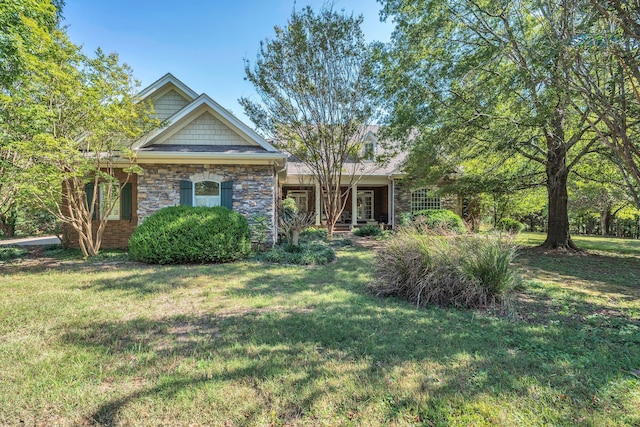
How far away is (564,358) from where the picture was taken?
3021mm

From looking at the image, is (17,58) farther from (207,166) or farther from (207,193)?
(207,193)

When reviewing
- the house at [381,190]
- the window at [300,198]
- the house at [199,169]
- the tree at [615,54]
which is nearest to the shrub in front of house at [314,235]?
the house at [381,190]

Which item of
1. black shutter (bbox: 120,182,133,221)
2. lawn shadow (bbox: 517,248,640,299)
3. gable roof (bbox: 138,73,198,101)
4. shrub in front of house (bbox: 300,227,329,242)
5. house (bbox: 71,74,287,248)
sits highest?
gable roof (bbox: 138,73,198,101)

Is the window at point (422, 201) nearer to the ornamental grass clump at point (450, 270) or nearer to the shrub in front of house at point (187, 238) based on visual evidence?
the shrub in front of house at point (187, 238)

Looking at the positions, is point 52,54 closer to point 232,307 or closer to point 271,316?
point 232,307

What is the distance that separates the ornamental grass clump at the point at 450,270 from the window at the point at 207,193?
22.3ft

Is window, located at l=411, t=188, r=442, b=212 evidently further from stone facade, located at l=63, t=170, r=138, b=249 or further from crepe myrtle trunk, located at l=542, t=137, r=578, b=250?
stone facade, located at l=63, t=170, r=138, b=249

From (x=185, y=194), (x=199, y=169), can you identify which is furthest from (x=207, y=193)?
(x=199, y=169)

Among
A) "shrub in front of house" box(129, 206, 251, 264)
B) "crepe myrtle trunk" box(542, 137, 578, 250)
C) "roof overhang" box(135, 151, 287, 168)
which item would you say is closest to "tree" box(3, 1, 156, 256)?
"roof overhang" box(135, 151, 287, 168)

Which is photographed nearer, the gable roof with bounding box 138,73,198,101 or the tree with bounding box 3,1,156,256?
the tree with bounding box 3,1,156,256

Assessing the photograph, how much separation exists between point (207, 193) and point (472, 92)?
28.7 ft

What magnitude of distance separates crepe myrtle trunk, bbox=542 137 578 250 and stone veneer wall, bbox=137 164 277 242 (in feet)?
31.0

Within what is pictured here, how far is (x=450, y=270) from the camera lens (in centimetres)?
484

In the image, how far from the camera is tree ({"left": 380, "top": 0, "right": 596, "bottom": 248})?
743 cm
